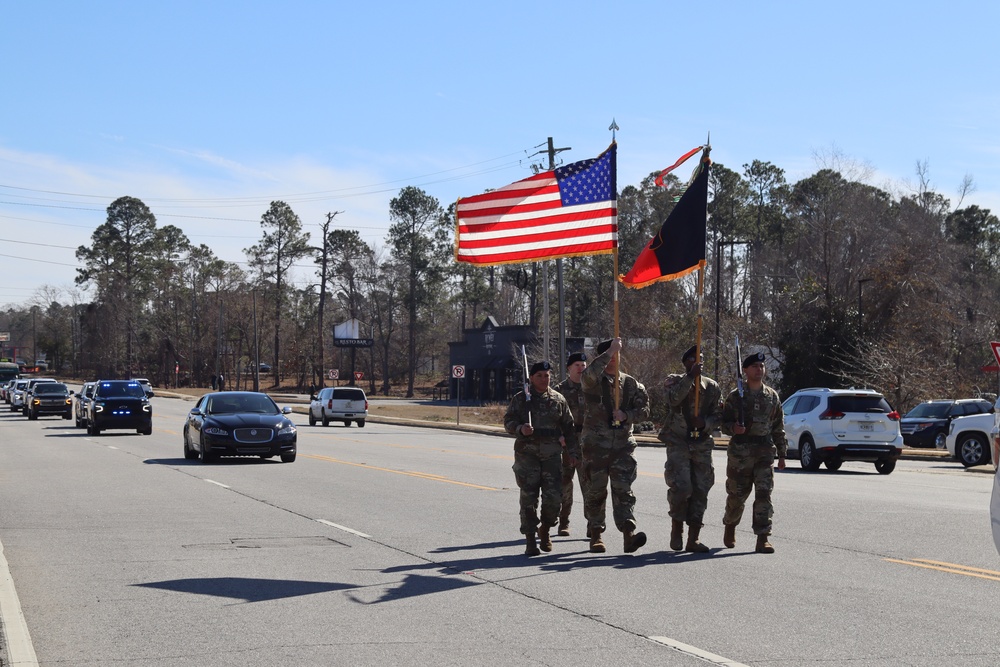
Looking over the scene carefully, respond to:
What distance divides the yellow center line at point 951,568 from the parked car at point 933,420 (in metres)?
24.6

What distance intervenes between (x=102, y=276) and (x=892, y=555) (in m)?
127

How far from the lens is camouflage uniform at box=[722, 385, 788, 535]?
11.4m

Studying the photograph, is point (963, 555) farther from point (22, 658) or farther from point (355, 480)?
point (355, 480)

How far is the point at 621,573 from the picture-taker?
10.2 m

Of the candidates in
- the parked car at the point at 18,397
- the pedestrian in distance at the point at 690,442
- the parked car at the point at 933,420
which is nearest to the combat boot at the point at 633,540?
the pedestrian in distance at the point at 690,442

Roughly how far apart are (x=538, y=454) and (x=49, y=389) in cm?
4562

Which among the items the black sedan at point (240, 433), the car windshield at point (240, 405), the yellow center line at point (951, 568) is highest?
the car windshield at point (240, 405)

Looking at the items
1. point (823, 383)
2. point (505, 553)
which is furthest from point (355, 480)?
point (823, 383)

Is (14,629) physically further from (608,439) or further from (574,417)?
(574,417)

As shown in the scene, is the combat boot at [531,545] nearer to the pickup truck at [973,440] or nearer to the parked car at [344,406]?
the pickup truck at [973,440]

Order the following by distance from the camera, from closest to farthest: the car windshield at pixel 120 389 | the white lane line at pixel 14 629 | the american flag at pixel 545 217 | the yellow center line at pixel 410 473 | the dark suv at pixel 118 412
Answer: the white lane line at pixel 14 629
the american flag at pixel 545 217
the yellow center line at pixel 410 473
the dark suv at pixel 118 412
the car windshield at pixel 120 389

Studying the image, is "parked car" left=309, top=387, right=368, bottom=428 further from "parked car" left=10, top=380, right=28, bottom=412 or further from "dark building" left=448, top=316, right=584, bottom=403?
"dark building" left=448, top=316, right=584, bottom=403

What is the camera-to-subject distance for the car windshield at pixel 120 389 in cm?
3797

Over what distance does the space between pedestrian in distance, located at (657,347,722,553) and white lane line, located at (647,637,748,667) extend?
3745 mm
